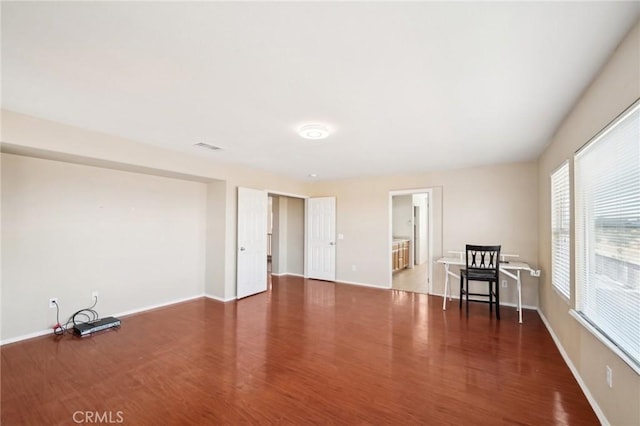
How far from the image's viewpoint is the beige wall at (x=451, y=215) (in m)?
4.61

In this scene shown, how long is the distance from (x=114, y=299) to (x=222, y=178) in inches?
97.4

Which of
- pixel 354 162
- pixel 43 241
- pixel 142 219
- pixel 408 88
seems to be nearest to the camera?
pixel 408 88

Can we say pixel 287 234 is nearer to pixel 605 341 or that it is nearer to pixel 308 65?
pixel 308 65

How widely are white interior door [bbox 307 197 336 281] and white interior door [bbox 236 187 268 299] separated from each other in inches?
63.6

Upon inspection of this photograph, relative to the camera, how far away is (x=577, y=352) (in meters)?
2.46

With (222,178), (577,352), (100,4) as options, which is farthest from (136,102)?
(577,352)

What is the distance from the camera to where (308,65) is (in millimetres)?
1864

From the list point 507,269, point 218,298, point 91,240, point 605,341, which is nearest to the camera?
point 605,341

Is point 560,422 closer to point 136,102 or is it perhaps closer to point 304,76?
point 304,76

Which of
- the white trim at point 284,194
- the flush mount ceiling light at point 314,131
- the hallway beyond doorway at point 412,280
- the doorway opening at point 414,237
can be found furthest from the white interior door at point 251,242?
the hallway beyond doorway at point 412,280

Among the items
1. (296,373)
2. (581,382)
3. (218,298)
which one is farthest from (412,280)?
(296,373)

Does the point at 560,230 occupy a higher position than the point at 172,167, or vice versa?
the point at 172,167

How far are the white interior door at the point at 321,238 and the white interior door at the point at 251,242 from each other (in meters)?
1.62

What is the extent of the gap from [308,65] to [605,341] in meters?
2.77
